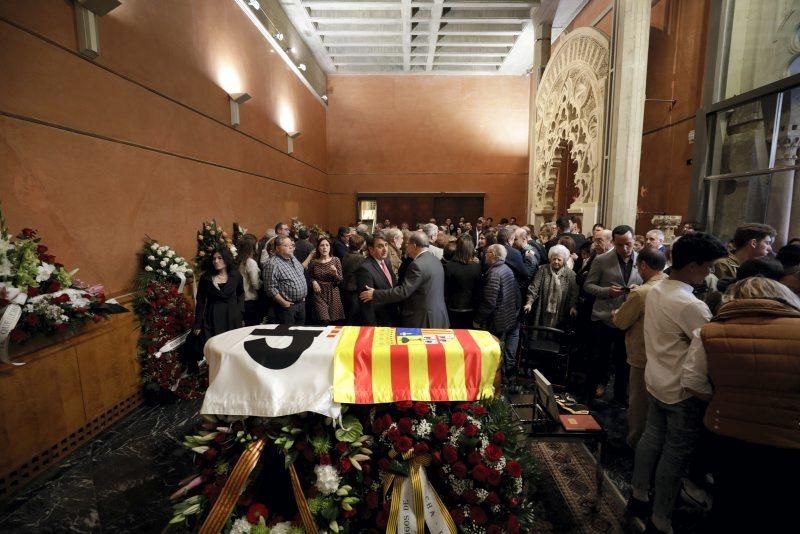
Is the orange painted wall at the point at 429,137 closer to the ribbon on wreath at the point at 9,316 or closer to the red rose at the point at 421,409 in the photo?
the ribbon on wreath at the point at 9,316

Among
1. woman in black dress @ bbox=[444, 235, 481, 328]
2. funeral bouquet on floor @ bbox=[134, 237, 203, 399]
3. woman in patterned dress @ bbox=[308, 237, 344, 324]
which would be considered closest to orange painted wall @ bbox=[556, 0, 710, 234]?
woman in black dress @ bbox=[444, 235, 481, 328]

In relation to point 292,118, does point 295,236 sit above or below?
below

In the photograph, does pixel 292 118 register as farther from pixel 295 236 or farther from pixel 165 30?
pixel 165 30

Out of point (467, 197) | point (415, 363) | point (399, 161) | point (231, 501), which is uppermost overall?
point (399, 161)

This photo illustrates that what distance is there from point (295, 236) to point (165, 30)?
4.52 meters

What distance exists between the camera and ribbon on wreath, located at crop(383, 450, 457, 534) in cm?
174

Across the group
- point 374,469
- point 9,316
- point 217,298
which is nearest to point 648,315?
point 374,469

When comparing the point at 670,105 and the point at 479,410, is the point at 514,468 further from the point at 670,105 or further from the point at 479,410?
the point at 670,105

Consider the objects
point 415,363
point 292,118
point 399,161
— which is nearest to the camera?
point 415,363

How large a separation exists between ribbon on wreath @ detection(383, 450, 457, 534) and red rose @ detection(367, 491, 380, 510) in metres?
→ 0.04

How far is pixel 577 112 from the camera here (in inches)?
301

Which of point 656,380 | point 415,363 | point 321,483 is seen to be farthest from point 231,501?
point 656,380

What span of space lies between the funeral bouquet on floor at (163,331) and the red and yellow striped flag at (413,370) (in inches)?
94.4

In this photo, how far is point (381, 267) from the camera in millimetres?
3576
